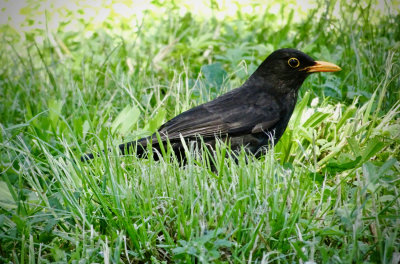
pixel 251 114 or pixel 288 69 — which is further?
pixel 288 69

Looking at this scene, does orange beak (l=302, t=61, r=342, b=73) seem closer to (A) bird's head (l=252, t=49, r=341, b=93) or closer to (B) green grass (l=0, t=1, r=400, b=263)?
(A) bird's head (l=252, t=49, r=341, b=93)

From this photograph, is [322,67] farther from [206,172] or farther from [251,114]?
[206,172]

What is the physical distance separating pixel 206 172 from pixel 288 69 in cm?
156

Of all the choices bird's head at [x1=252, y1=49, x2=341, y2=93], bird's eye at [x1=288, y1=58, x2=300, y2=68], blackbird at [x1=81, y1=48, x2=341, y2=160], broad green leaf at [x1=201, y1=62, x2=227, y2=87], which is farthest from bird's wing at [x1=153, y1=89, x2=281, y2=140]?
broad green leaf at [x1=201, y1=62, x2=227, y2=87]

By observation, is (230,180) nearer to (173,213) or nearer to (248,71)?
(173,213)

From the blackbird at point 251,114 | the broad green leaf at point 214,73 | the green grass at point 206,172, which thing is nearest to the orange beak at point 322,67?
the blackbird at point 251,114

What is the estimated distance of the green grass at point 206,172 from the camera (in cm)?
256

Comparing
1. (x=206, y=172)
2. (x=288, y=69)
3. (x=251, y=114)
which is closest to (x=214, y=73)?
(x=288, y=69)

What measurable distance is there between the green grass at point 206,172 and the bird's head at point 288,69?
203 millimetres

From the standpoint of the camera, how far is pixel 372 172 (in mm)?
2740

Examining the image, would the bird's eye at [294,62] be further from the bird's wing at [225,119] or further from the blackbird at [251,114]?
the bird's wing at [225,119]

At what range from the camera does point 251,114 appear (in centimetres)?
399

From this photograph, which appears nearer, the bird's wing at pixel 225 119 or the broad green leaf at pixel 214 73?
the bird's wing at pixel 225 119

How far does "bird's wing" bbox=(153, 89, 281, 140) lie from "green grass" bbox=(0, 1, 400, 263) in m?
0.20
